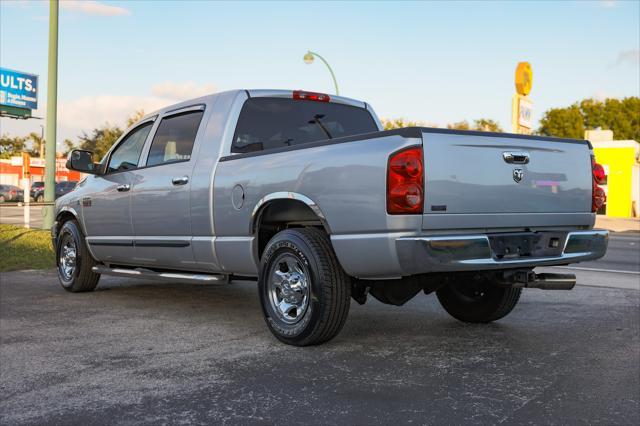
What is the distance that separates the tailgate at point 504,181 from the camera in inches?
177

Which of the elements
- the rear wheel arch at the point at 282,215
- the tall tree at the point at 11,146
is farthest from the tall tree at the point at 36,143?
the rear wheel arch at the point at 282,215

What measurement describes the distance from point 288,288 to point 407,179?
4.23 feet

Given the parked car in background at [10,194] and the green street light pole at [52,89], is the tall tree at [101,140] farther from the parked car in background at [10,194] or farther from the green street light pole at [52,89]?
the green street light pole at [52,89]

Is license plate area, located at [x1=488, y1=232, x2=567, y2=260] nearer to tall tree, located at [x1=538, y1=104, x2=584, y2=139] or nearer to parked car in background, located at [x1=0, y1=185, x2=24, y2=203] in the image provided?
parked car in background, located at [x1=0, y1=185, x2=24, y2=203]

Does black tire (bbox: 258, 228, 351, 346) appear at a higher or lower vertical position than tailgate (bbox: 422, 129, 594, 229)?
lower

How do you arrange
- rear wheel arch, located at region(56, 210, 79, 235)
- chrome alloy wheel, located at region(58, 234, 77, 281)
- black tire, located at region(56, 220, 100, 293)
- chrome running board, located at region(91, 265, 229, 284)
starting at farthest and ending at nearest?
rear wheel arch, located at region(56, 210, 79, 235) < chrome alloy wheel, located at region(58, 234, 77, 281) < black tire, located at region(56, 220, 100, 293) < chrome running board, located at region(91, 265, 229, 284)

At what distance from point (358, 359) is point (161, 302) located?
313 cm

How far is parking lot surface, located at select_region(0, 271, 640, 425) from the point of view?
11.8 feet

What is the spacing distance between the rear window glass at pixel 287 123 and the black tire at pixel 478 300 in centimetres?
175

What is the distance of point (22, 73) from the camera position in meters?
42.7

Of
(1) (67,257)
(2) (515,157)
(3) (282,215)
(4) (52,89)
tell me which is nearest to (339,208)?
(3) (282,215)

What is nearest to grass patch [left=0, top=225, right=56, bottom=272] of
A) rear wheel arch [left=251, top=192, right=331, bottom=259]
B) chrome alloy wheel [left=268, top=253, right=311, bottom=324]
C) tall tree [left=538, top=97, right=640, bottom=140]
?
rear wheel arch [left=251, top=192, right=331, bottom=259]

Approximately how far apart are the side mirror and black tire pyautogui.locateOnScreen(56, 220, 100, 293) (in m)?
0.71

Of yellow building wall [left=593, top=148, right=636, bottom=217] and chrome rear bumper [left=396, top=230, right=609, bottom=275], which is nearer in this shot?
chrome rear bumper [left=396, top=230, right=609, bottom=275]
